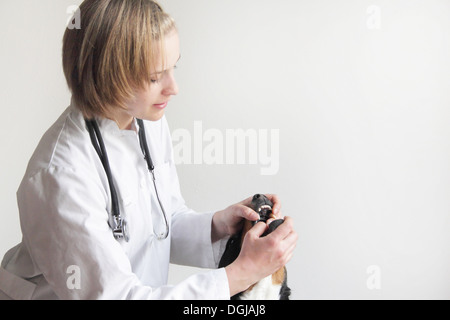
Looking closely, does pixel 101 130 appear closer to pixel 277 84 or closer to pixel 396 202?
pixel 277 84

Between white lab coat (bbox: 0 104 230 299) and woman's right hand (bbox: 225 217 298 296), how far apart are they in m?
0.03

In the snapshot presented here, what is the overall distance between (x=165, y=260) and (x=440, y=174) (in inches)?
38.7

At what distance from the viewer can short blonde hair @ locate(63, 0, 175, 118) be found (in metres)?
1.07

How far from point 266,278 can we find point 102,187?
407 mm

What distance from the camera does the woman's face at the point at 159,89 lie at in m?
1.11

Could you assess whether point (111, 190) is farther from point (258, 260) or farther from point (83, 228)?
point (258, 260)

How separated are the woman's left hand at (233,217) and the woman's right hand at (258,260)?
15cm

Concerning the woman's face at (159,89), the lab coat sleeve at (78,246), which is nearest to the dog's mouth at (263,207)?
the lab coat sleeve at (78,246)

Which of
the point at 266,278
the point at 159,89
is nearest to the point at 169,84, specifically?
the point at 159,89

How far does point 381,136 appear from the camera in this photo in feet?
5.81

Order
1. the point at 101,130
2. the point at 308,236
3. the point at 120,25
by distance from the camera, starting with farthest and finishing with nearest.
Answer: the point at 308,236 → the point at 101,130 → the point at 120,25

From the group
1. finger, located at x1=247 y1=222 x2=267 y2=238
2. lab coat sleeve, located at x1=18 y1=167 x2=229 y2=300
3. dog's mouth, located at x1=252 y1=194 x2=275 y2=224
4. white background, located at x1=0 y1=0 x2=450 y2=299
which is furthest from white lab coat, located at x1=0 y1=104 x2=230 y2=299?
white background, located at x1=0 y1=0 x2=450 y2=299

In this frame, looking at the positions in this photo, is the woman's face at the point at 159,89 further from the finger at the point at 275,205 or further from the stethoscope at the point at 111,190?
the finger at the point at 275,205

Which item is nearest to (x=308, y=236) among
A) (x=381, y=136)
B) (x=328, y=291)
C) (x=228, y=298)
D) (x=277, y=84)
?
(x=328, y=291)
